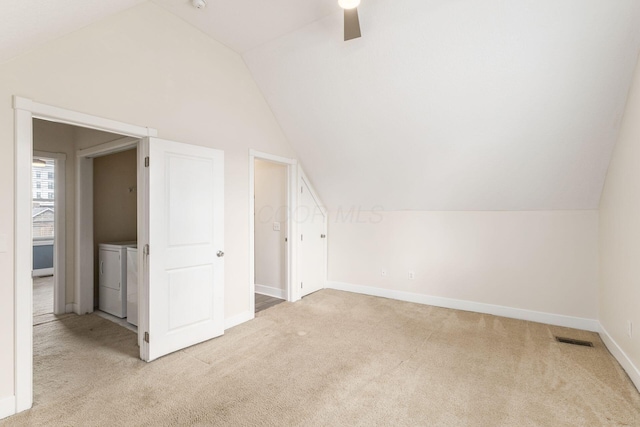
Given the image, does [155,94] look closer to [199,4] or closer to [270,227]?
[199,4]

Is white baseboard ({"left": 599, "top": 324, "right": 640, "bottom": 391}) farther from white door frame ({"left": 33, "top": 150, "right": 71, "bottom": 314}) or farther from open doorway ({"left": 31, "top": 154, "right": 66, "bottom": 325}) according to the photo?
white door frame ({"left": 33, "top": 150, "right": 71, "bottom": 314})

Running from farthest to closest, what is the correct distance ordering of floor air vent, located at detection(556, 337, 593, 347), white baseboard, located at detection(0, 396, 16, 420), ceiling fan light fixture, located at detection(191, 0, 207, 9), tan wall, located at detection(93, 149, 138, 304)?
tan wall, located at detection(93, 149, 138, 304) < floor air vent, located at detection(556, 337, 593, 347) < ceiling fan light fixture, located at detection(191, 0, 207, 9) < white baseboard, located at detection(0, 396, 16, 420)

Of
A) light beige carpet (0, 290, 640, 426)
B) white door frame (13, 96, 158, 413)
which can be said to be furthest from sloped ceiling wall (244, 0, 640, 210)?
white door frame (13, 96, 158, 413)

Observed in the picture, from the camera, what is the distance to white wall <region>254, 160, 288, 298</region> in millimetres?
4652

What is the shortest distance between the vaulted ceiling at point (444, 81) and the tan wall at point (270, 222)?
74 cm

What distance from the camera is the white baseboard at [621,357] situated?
7.67 feet

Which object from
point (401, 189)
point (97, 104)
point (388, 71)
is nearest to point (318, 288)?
point (401, 189)

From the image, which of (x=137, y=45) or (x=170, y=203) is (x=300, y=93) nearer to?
(x=137, y=45)

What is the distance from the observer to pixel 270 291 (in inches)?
192

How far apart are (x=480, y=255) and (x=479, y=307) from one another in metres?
0.70

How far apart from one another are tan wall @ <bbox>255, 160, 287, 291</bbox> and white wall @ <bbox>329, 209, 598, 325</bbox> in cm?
104

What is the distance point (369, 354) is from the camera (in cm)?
288

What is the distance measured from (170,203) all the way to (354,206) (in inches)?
114

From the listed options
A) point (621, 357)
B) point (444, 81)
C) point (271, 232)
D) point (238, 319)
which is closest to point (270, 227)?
point (271, 232)
